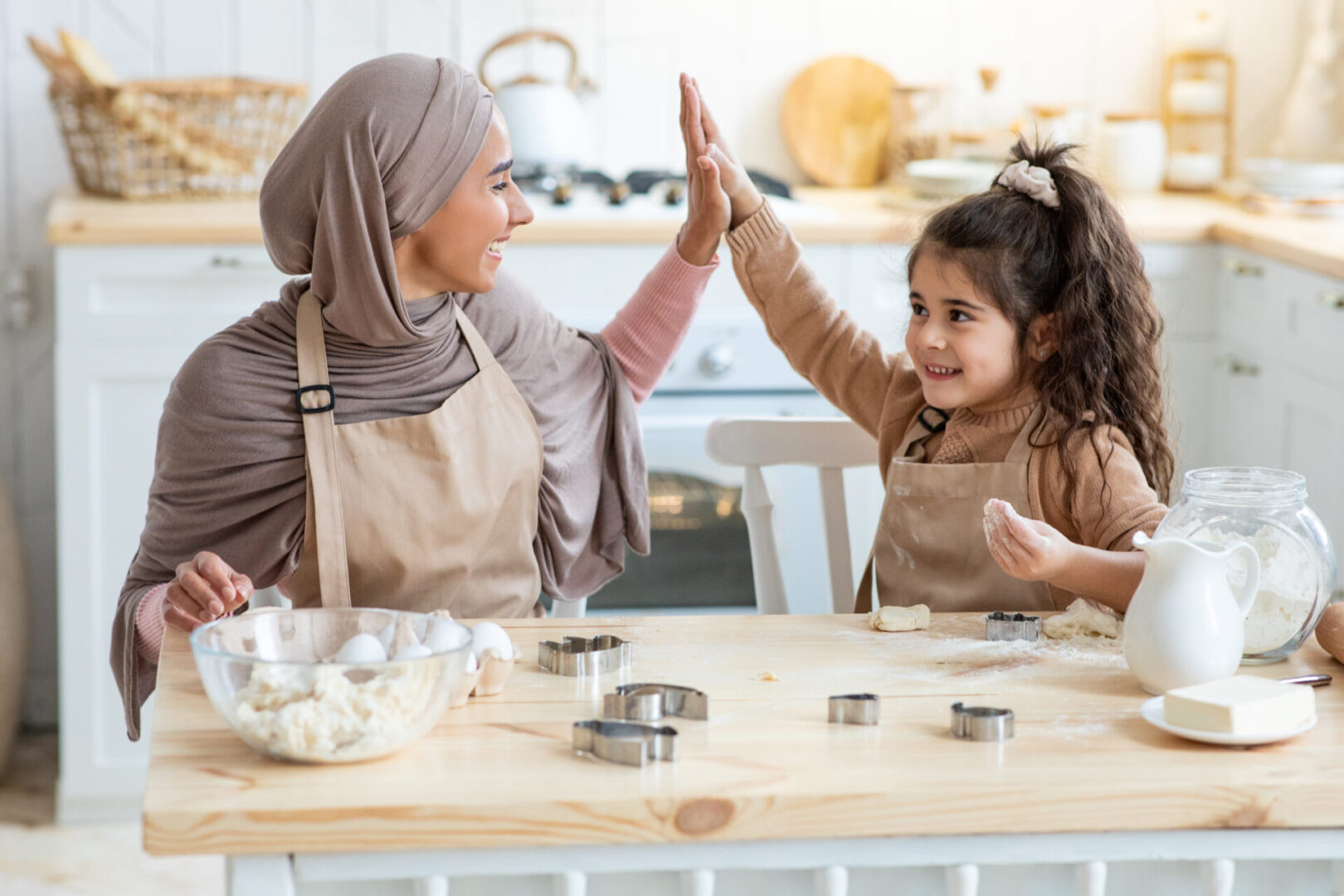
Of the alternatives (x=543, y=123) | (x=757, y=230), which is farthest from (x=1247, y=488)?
(x=543, y=123)

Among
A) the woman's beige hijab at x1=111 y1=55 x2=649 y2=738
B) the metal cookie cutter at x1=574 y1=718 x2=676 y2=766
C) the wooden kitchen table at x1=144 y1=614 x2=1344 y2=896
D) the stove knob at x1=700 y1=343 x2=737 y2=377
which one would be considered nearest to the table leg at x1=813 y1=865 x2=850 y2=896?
the wooden kitchen table at x1=144 y1=614 x2=1344 y2=896

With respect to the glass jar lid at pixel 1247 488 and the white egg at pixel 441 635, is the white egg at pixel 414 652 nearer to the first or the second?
the white egg at pixel 441 635

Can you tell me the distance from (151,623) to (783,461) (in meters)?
0.72

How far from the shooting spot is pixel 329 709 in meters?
0.91

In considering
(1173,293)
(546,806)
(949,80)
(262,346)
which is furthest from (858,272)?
(546,806)

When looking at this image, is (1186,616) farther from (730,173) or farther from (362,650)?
(730,173)

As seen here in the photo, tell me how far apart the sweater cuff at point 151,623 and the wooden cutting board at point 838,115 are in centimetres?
212

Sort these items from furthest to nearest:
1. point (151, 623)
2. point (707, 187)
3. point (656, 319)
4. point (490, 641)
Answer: point (656, 319), point (707, 187), point (151, 623), point (490, 641)

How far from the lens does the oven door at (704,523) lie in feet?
Result: 8.43

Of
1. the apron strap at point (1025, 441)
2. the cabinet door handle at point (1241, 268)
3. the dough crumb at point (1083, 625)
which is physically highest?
the cabinet door handle at point (1241, 268)

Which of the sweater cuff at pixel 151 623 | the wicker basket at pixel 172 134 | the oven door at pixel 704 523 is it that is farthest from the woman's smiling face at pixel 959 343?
the wicker basket at pixel 172 134

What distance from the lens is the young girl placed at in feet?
4.71

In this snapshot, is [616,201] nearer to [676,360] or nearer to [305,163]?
[676,360]

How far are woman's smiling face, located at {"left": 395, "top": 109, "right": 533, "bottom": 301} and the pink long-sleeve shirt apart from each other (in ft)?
0.80
